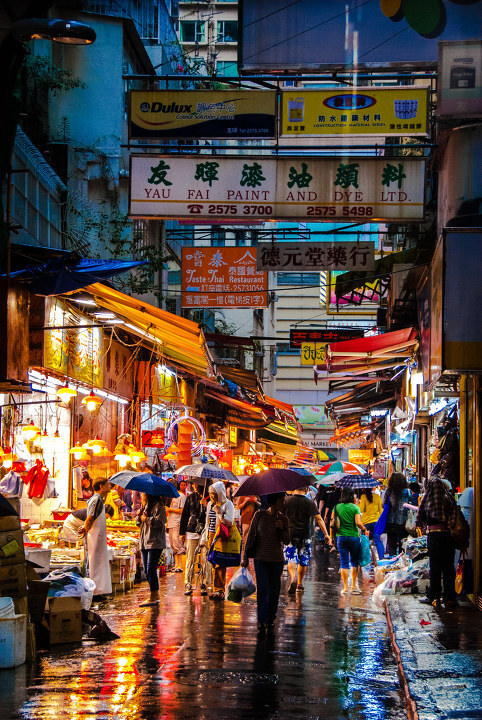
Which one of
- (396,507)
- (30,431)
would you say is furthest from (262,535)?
(396,507)

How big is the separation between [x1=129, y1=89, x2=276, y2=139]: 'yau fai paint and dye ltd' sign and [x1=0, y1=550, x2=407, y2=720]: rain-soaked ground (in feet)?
21.6

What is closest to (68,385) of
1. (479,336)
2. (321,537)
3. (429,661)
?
(479,336)

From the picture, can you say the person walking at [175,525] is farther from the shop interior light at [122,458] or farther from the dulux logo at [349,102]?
the dulux logo at [349,102]

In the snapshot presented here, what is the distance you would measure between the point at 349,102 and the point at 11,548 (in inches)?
294

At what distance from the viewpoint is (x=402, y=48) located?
13547 mm

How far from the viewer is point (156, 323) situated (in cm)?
1516

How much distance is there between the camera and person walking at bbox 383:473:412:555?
58.2 ft

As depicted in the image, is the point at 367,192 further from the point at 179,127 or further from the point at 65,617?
the point at 65,617

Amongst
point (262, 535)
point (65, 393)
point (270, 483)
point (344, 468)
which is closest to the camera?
point (262, 535)

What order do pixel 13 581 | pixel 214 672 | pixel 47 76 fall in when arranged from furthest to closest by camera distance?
1. pixel 47 76
2. pixel 13 581
3. pixel 214 672

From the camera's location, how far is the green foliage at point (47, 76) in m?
20.0

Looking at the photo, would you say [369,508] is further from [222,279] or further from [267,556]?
[267,556]

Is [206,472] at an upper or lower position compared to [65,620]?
upper

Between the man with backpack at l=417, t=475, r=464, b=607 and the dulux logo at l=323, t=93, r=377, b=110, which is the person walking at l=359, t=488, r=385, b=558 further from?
the dulux logo at l=323, t=93, r=377, b=110
